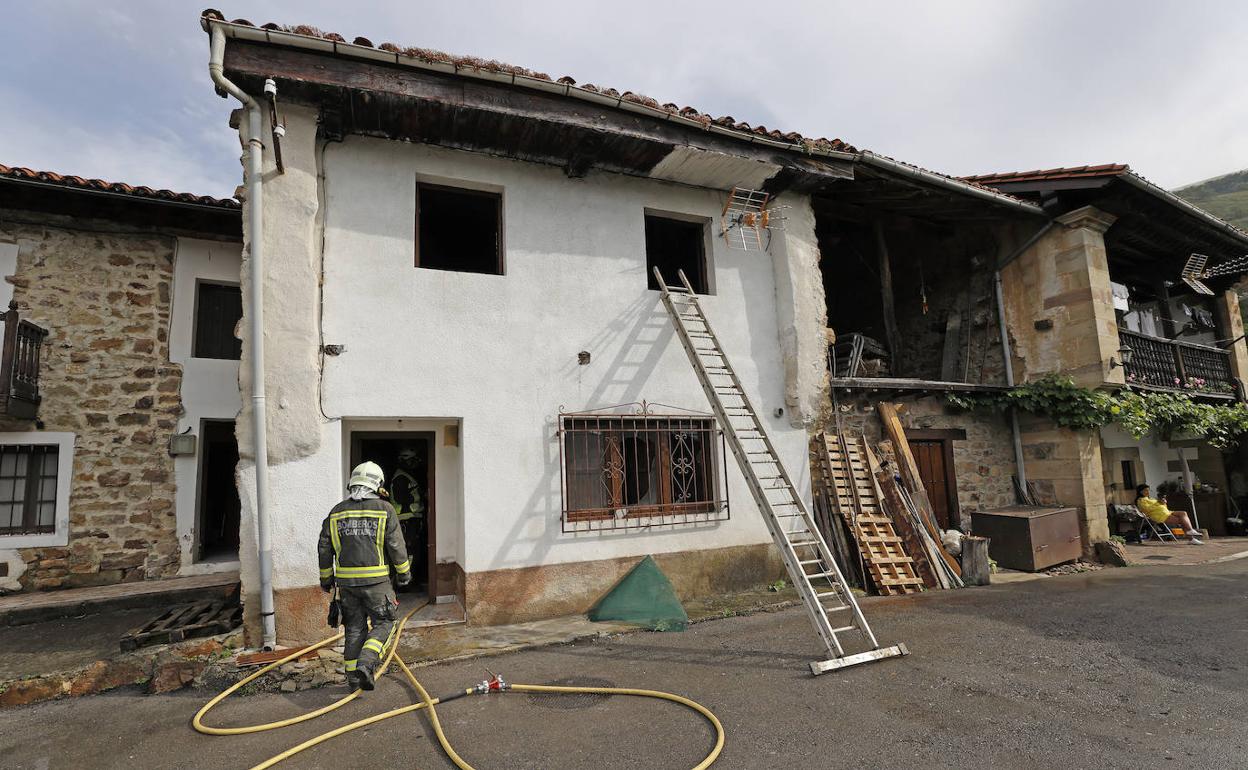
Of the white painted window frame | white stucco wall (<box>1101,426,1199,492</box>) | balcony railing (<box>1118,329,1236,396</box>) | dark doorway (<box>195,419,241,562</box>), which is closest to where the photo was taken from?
the white painted window frame

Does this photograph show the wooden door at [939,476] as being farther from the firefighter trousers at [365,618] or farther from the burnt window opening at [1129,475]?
the firefighter trousers at [365,618]

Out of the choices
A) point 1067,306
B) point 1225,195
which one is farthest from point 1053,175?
point 1225,195

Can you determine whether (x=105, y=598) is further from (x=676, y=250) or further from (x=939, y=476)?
(x=939, y=476)

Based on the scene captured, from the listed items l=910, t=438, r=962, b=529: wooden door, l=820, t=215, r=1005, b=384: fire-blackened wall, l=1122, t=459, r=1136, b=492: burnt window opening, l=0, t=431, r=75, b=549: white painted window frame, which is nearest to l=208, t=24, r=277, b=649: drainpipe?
l=0, t=431, r=75, b=549: white painted window frame

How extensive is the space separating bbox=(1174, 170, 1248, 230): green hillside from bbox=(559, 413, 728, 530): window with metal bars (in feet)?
214

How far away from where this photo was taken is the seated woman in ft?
35.1

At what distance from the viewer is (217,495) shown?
9.06 meters

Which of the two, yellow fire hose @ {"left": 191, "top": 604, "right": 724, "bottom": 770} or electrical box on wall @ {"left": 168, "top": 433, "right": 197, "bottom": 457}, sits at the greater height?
electrical box on wall @ {"left": 168, "top": 433, "right": 197, "bottom": 457}

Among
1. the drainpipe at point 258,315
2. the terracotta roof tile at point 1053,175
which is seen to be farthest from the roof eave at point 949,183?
the drainpipe at point 258,315

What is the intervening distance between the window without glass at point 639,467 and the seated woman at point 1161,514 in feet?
30.5

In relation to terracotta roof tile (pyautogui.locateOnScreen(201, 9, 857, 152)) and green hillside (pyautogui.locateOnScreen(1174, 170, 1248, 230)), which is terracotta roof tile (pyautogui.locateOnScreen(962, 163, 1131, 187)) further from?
green hillside (pyautogui.locateOnScreen(1174, 170, 1248, 230))

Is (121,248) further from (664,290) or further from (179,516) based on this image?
(664,290)

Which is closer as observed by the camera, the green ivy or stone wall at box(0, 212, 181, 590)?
stone wall at box(0, 212, 181, 590)

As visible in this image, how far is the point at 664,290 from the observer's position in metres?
7.07
